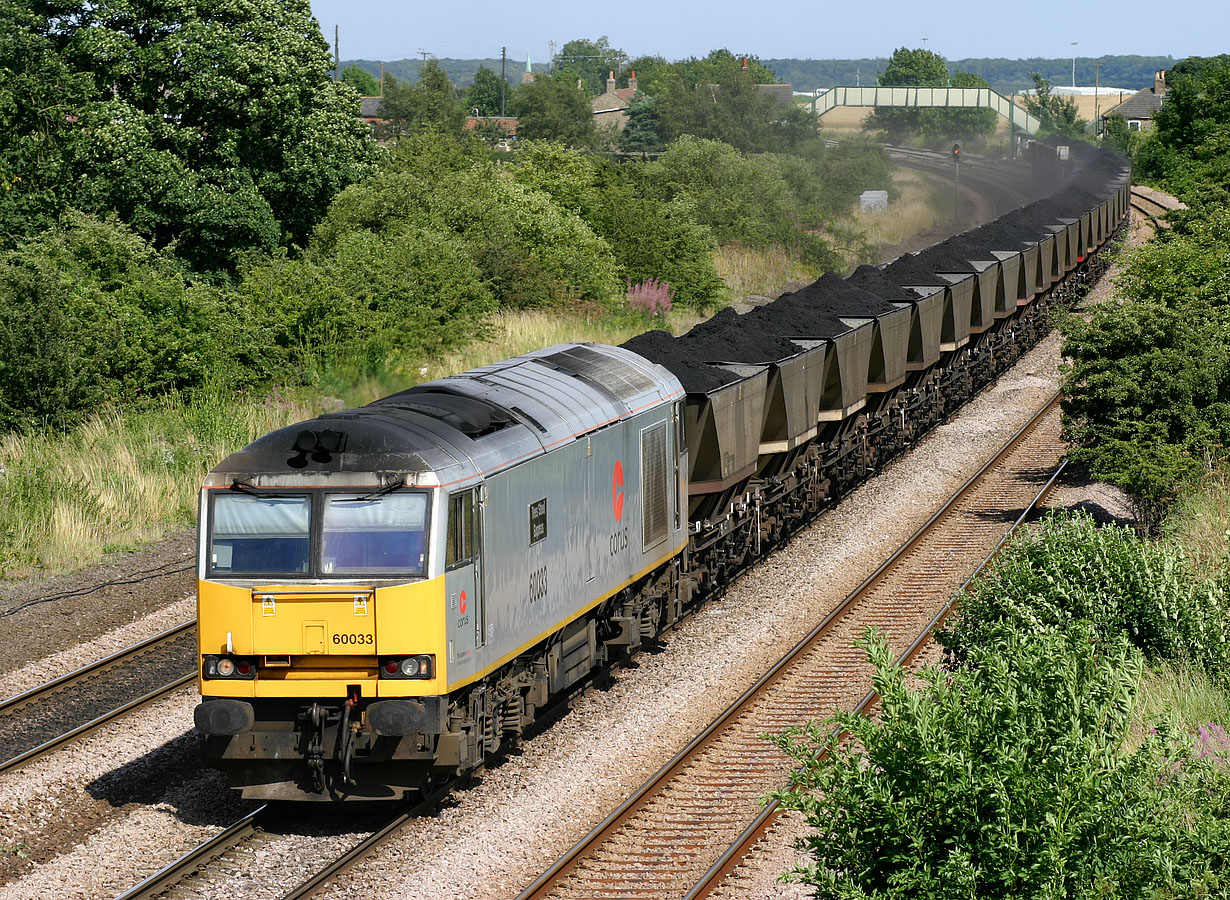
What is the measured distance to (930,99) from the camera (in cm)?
11269

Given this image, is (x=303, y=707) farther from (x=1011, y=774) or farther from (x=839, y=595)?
(x=839, y=595)

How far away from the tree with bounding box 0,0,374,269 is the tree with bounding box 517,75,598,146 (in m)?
52.4

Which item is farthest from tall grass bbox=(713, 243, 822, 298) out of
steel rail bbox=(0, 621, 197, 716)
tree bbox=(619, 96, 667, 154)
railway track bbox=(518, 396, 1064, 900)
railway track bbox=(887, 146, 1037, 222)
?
tree bbox=(619, 96, 667, 154)

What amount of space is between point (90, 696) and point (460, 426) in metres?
5.54

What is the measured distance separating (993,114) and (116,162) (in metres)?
88.1

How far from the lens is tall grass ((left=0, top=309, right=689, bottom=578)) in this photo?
19094 millimetres

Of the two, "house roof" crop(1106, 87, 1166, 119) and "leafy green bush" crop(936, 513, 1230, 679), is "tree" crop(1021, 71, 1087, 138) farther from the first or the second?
"leafy green bush" crop(936, 513, 1230, 679)

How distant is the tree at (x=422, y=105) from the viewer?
293 ft

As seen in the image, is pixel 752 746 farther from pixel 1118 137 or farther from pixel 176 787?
pixel 1118 137

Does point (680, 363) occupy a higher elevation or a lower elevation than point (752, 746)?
higher

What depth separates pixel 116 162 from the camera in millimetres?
35000

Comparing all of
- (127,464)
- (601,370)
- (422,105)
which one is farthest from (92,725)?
(422,105)

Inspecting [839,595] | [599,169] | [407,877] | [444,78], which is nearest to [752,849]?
[407,877]

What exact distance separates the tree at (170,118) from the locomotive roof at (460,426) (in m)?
23.7
